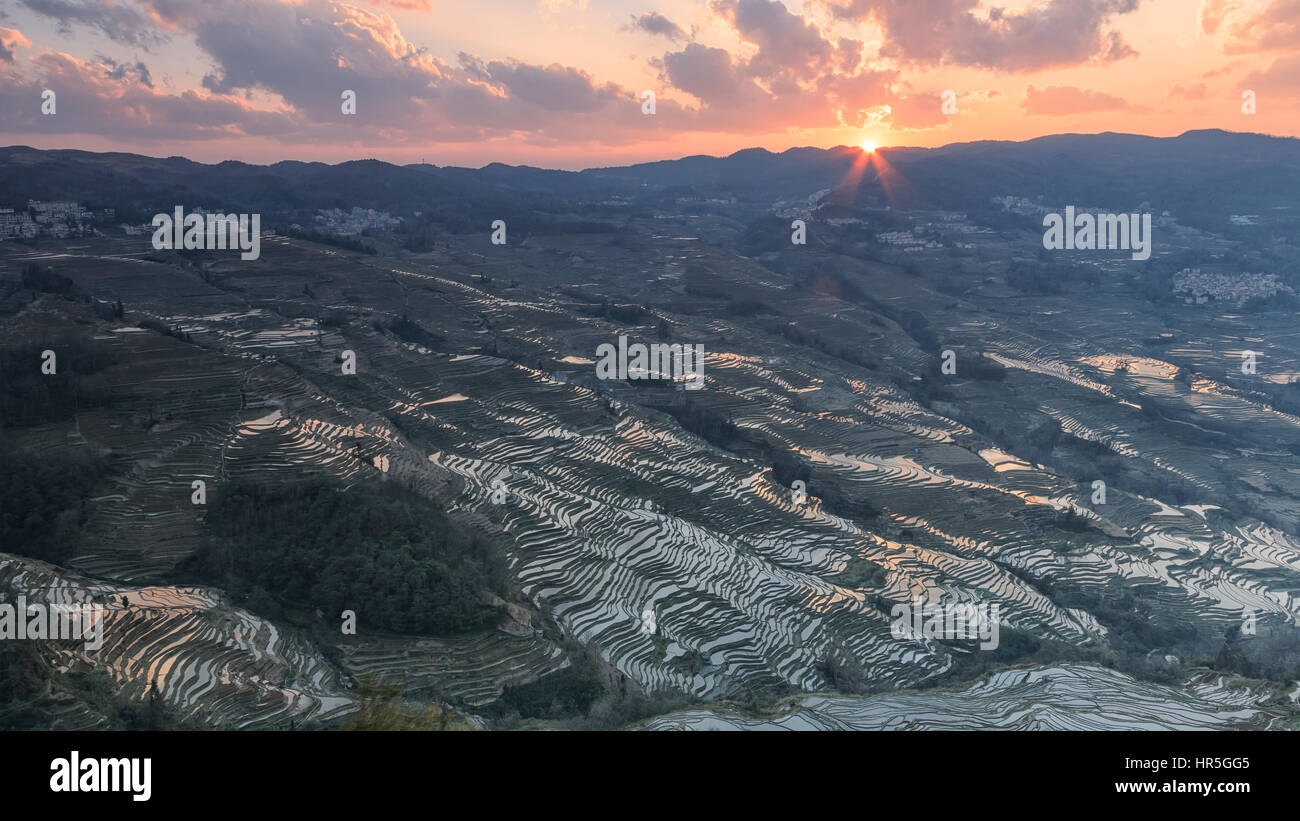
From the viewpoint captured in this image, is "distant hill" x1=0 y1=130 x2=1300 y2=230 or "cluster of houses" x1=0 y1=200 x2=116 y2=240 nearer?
"cluster of houses" x1=0 y1=200 x2=116 y2=240

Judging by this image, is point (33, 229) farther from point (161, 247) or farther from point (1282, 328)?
point (1282, 328)

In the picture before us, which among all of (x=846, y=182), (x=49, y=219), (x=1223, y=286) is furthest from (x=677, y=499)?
(x=846, y=182)

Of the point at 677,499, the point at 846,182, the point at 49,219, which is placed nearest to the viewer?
the point at 677,499

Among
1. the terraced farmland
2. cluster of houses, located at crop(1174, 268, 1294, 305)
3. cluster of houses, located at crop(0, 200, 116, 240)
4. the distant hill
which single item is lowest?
the terraced farmland

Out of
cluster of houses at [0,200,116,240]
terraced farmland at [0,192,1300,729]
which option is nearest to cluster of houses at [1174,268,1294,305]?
terraced farmland at [0,192,1300,729]

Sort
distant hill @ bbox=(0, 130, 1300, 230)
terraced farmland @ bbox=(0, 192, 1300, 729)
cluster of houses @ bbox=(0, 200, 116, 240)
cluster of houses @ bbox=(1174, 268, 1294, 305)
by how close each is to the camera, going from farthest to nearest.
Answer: distant hill @ bbox=(0, 130, 1300, 230), cluster of houses @ bbox=(1174, 268, 1294, 305), cluster of houses @ bbox=(0, 200, 116, 240), terraced farmland @ bbox=(0, 192, 1300, 729)

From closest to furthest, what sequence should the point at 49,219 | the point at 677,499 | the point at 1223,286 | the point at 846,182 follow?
the point at 677,499 < the point at 49,219 < the point at 1223,286 < the point at 846,182

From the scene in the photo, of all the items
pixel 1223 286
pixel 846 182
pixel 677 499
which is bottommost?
pixel 677 499

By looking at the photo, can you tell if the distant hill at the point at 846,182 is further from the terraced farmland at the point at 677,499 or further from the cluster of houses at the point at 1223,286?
the terraced farmland at the point at 677,499

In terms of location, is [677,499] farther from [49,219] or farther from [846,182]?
[846,182]

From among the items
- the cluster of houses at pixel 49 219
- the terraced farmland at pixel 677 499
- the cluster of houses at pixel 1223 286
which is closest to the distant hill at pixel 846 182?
the cluster of houses at pixel 49 219

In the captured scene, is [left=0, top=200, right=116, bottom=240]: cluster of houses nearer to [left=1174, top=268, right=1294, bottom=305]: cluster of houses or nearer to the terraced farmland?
the terraced farmland

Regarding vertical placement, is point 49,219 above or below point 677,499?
above
